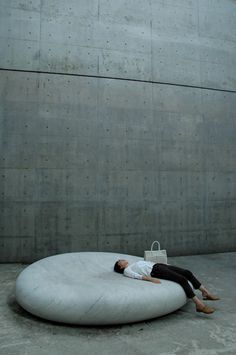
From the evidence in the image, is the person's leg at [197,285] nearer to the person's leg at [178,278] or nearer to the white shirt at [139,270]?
the person's leg at [178,278]

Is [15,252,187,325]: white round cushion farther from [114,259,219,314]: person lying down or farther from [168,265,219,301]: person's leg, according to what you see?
[168,265,219,301]: person's leg

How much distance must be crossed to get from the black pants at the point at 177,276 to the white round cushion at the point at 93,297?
0.18ft

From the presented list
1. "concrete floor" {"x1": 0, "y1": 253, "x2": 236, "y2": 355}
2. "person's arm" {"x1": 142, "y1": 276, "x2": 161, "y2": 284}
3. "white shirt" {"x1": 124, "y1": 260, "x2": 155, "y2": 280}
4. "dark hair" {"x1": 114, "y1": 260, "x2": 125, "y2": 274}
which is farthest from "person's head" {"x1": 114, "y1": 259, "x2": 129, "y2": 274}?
"concrete floor" {"x1": 0, "y1": 253, "x2": 236, "y2": 355}

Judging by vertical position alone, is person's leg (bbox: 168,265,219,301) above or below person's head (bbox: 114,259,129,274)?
below

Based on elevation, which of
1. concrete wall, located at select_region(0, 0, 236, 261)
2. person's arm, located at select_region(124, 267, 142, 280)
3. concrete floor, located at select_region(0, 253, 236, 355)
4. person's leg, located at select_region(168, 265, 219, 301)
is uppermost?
concrete wall, located at select_region(0, 0, 236, 261)

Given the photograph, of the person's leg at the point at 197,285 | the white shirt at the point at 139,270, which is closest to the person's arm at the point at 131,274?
the white shirt at the point at 139,270

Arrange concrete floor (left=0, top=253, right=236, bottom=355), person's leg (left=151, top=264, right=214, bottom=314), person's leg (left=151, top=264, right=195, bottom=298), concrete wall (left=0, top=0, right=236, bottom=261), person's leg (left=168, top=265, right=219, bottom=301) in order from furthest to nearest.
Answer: concrete wall (left=0, top=0, right=236, bottom=261) < person's leg (left=168, top=265, right=219, bottom=301) < person's leg (left=151, top=264, right=195, bottom=298) < person's leg (left=151, top=264, right=214, bottom=314) < concrete floor (left=0, top=253, right=236, bottom=355)

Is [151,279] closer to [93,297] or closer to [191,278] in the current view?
[191,278]

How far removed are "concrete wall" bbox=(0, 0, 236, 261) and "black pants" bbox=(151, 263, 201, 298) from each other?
2.57 meters

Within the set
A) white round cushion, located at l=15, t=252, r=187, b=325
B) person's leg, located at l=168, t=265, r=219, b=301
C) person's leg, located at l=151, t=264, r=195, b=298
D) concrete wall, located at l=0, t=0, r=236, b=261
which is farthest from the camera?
concrete wall, located at l=0, t=0, r=236, b=261

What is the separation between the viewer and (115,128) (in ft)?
19.8

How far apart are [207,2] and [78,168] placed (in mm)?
4932

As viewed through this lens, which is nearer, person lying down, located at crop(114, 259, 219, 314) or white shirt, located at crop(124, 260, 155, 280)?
person lying down, located at crop(114, 259, 219, 314)

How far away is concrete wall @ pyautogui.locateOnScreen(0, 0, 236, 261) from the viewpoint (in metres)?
5.63
